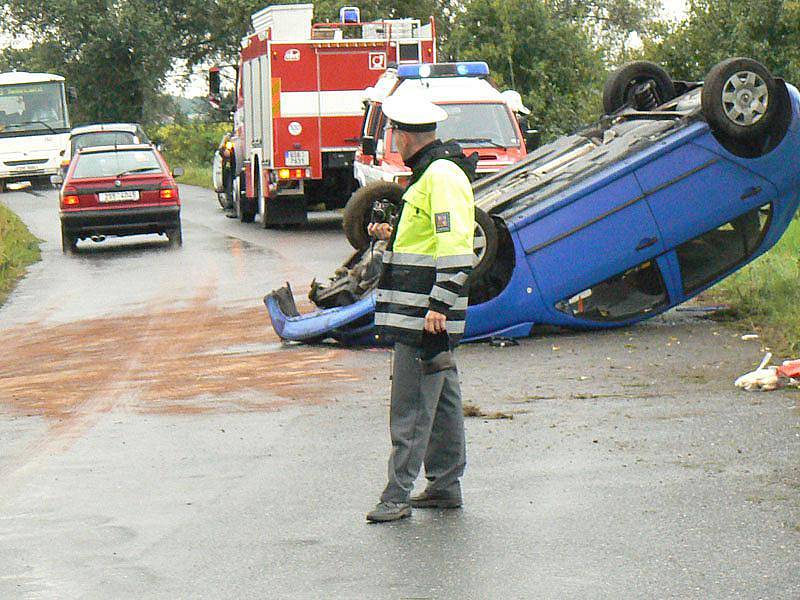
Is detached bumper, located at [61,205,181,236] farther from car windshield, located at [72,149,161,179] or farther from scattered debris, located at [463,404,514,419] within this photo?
scattered debris, located at [463,404,514,419]

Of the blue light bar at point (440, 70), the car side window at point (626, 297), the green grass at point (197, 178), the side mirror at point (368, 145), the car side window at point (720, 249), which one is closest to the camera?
the car side window at point (626, 297)

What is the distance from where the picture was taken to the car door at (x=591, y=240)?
37.2 feet

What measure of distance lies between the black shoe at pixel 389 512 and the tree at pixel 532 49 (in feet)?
77.0

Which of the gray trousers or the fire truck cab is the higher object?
the fire truck cab

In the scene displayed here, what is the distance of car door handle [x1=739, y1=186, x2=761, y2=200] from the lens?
11.5 metres

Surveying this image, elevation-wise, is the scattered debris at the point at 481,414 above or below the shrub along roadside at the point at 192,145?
above

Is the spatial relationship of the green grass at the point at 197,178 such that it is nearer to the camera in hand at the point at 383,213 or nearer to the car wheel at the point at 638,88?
the car wheel at the point at 638,88

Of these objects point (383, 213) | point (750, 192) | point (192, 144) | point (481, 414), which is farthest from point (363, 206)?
point (192, 144)

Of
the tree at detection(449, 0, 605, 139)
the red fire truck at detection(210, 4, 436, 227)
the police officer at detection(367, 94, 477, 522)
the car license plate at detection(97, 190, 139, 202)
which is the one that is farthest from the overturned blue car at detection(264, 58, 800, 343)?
the tree at detection(449, 0, 605, 139)

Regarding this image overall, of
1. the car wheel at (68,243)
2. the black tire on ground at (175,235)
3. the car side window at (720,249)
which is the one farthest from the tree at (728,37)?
the car side window at (720,249)

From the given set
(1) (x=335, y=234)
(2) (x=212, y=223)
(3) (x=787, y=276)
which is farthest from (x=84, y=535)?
(2) (x=212, y=223)

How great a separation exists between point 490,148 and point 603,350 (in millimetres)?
7831

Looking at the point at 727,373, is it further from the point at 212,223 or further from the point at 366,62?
the point at 212,223

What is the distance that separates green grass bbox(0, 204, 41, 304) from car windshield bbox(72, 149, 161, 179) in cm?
144
